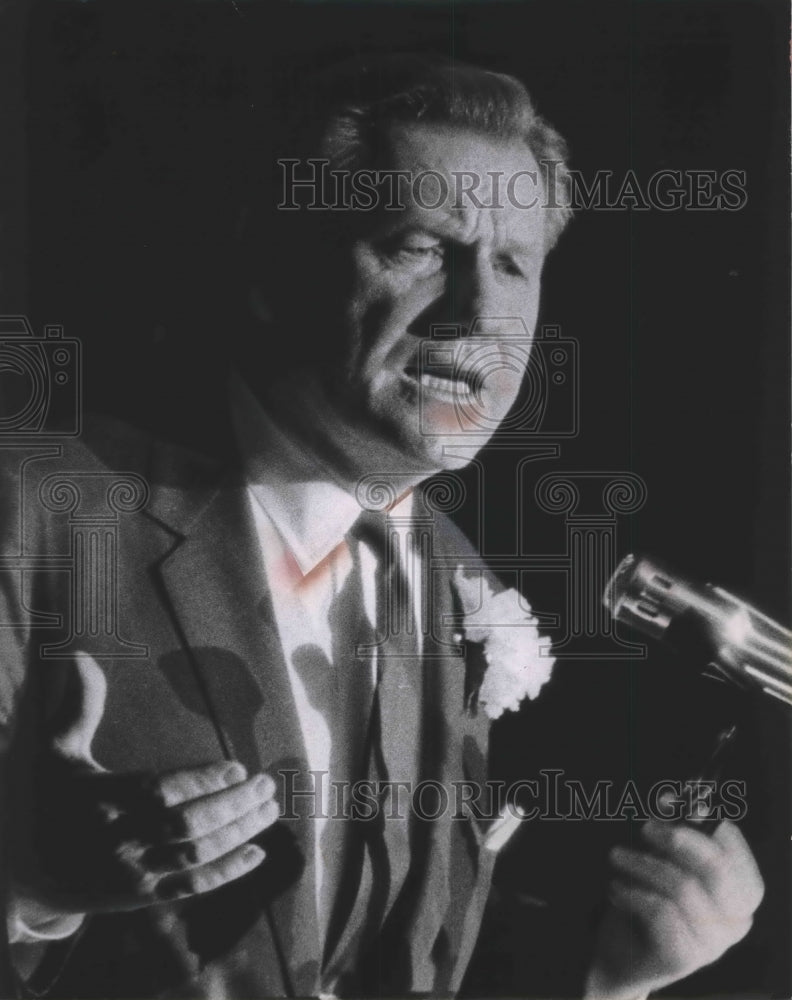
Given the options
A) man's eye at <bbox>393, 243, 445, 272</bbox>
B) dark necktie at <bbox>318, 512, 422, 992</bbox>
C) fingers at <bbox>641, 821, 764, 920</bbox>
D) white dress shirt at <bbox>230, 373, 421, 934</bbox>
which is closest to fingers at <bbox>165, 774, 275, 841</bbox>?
white dress shirt at <bbox>230, 373, 421, 934</bbox>

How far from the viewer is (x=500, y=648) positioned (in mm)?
3037

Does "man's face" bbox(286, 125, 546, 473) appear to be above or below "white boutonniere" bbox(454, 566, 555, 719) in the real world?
above

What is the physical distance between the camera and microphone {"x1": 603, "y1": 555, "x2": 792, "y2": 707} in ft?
10.0

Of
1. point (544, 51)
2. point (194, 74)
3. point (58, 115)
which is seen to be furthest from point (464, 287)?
point (58, 115)

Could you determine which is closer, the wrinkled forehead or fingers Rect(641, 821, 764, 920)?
the wrinkled forehead

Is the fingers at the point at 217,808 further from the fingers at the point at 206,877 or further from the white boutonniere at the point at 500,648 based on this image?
the white boutonniere at the point at 500,648

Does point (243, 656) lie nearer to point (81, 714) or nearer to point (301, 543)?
point (301, 543)

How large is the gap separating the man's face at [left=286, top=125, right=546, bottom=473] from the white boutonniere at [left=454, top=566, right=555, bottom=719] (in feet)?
1.18

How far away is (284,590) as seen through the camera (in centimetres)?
296

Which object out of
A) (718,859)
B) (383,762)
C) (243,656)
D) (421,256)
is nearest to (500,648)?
(383,762)

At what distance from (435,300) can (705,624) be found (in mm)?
1092

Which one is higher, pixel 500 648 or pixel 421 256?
pixel 421 256

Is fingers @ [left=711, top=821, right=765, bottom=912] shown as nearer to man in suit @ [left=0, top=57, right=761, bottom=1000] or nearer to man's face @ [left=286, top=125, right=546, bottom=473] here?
man in suit @ [left=0, top=57, right=761, bottom=1000]

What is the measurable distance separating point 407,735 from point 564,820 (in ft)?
1.55
